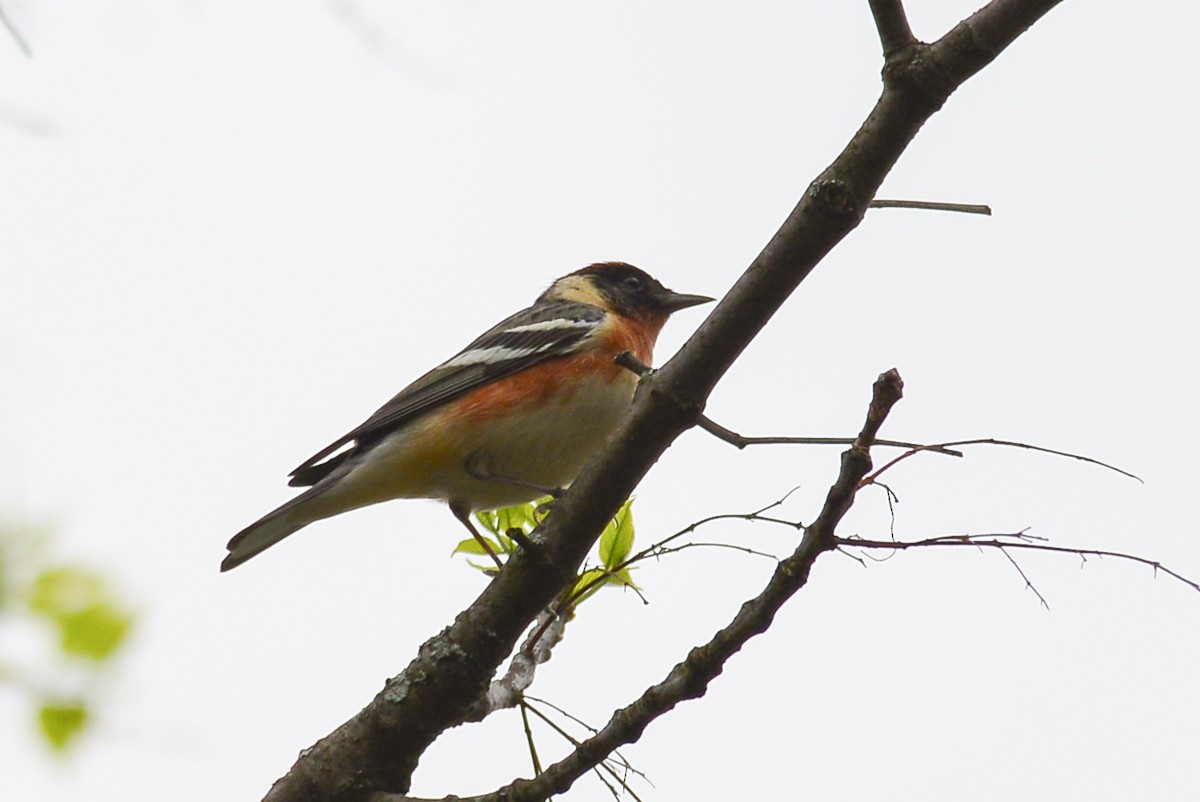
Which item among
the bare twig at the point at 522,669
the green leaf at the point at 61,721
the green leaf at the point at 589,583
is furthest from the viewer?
the green leaf at the point at 589,583

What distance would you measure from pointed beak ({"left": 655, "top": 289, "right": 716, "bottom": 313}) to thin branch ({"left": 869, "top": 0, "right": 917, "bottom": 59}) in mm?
4790

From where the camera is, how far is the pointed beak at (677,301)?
309 inches

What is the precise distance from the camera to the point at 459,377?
22.7ft

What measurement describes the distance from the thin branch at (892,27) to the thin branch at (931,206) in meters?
0.33

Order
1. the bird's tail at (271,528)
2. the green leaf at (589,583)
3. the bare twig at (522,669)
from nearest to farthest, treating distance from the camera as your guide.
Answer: the bare twig at (522,669)
the green leaf at (589,583)
the bird's tail at (271,528)

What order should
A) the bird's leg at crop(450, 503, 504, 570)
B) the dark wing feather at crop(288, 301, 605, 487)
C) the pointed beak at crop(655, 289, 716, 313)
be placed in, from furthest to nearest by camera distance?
1. the pointed beak at crop(655, 289, 716, 313)
2. the dark wing feather at crop(288, 301, 605, 487)
3. the bird's leg at crop(450, 503, 504, 570)

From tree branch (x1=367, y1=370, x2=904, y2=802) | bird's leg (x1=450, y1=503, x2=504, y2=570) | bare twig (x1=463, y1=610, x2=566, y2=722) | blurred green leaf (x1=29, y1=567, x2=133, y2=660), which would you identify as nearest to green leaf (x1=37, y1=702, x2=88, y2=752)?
blurred green leaf (x1=29, y1=567, x2=133, y2=660)

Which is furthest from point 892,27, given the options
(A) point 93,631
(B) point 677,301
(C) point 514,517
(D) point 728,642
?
(B) point 677,301

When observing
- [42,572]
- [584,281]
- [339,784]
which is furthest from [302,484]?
[42,572]

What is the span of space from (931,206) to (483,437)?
369cm

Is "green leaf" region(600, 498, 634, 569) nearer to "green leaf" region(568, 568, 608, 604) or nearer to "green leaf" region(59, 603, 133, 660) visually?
"green leaf" region(568, 568, 608, 604)

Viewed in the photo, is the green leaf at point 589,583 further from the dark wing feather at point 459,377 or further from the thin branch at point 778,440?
the dark wing feather at point 459,377

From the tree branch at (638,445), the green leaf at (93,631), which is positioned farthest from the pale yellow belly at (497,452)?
the green leaf at (93,631)

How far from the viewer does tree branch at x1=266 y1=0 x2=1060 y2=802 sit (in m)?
2.99
